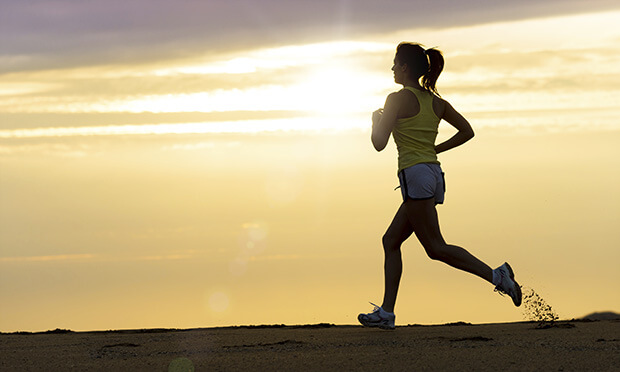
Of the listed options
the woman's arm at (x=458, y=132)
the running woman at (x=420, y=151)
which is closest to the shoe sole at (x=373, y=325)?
the running woman at (x=420, y=151)

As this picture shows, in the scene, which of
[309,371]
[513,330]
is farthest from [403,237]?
[309,371]

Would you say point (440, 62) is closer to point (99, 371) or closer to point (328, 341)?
point (328, 341)

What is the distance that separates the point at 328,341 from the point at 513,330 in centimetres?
185

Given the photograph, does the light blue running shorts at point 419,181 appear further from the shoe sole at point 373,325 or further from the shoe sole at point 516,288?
the shoe sole at point 373,325

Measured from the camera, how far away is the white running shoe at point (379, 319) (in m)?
8.05

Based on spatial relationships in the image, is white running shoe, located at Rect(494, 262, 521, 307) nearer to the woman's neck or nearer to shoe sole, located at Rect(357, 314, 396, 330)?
shoe sole, located at Rect(357, 314, 396, 330)

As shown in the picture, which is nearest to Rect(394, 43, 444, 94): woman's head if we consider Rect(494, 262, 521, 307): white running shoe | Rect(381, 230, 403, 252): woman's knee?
Rect(381, 230, 403, 252): woman's knee

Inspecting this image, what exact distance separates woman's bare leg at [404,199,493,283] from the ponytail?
3.29 ft

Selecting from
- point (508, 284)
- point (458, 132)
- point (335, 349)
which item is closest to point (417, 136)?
point (458, 132)

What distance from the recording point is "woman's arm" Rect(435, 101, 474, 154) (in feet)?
26.6

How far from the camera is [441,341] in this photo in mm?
7191

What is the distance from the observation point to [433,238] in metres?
7.61

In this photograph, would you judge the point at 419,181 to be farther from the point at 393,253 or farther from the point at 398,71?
the point at 398,71

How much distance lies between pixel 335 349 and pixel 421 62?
2573mm
